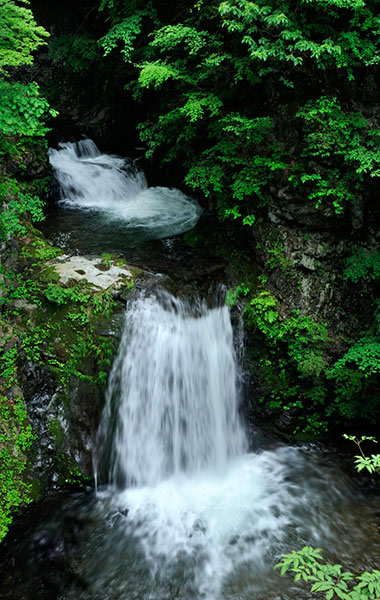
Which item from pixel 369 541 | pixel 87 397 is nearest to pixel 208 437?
pixel 87 397

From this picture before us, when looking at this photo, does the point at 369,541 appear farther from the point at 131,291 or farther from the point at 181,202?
the point at 181,202

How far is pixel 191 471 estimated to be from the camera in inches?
233

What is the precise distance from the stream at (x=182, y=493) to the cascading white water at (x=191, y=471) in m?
0.02

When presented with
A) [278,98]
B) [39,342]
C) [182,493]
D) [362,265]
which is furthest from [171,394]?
[278,98]

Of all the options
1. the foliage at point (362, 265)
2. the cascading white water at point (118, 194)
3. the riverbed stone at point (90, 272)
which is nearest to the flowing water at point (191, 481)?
the riverbed stone at point (90, 272)

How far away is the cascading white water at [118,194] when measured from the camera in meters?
8.90

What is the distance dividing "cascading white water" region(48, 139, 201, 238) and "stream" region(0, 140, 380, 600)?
1357mm

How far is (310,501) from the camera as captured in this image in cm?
535

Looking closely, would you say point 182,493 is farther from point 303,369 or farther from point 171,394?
point 303,369

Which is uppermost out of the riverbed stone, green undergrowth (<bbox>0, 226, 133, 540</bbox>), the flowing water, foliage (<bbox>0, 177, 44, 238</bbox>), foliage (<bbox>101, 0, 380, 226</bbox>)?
foliage (<bbox>101, 0, 380, 226</bbox>)

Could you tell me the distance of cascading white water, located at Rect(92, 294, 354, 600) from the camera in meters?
4.55

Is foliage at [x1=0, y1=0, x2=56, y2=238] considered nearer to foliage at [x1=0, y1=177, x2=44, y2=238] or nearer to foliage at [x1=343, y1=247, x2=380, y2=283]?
foliage at [x1=0, y1=177, x2=44, y2=238]

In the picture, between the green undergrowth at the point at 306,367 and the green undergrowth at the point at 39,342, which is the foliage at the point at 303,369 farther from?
the green undergrowth at the point at 39,342

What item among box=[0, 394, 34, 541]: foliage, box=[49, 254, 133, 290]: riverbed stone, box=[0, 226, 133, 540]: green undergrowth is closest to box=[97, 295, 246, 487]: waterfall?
box=[0, 226, 133, 540]: green undergrowth
